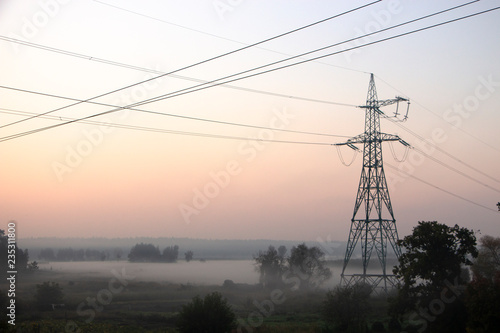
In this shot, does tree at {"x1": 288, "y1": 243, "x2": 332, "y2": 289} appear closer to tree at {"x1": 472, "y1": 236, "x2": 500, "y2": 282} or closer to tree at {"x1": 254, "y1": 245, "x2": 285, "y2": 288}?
tree at {"x1": 254, "y1": 245, "x2": 285, "y2": 288}

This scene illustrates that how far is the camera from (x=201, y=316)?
4888cm

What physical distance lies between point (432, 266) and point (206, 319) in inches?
1007

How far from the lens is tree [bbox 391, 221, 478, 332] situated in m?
45.6

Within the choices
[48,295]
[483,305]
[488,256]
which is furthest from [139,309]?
[488,256]

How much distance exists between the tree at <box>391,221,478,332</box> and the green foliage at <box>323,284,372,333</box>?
903 cm

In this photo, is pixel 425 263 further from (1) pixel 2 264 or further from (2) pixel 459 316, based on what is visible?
(1) pixel 2 264

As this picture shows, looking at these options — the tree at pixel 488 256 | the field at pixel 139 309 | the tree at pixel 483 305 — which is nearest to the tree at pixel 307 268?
the field at pixel 139 309

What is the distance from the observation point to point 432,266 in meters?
47.1

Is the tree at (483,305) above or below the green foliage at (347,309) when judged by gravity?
above

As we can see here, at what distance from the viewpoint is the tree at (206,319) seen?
48.4 metres

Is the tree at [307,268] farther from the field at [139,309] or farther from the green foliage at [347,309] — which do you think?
the green foliage at [347,309]

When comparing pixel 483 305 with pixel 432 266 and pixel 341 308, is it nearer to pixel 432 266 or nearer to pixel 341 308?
pixel 432 266

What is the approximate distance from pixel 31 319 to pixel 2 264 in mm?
54121

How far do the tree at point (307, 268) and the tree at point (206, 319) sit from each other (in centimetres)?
8539
